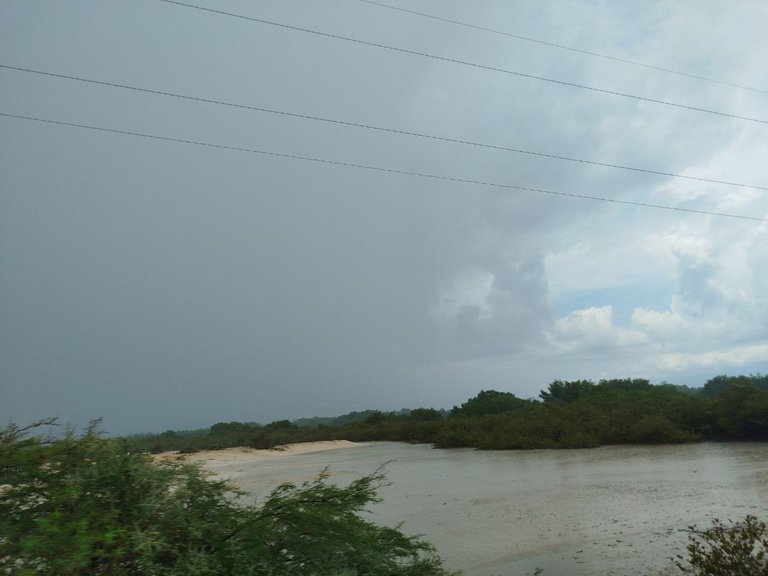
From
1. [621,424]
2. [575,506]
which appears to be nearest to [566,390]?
[621,424]

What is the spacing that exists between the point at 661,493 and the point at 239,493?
9934 mm

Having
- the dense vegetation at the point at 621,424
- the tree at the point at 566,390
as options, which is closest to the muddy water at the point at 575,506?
the dense vegetation at the point at 621,424

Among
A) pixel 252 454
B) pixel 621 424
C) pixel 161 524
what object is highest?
pixel 621 424

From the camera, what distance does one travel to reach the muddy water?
22.6 feet

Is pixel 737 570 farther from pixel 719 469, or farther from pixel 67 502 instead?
pixel 719 469

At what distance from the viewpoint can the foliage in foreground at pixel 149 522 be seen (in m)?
2.69

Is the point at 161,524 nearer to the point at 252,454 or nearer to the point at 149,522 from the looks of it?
the point at 149,522

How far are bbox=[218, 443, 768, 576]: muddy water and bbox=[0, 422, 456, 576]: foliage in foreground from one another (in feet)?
12.4

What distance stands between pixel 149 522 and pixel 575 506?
9.08 m

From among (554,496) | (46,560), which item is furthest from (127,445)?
(554,496)

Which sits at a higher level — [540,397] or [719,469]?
[540,397]

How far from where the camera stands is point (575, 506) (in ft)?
32.8

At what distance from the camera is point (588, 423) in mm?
24375

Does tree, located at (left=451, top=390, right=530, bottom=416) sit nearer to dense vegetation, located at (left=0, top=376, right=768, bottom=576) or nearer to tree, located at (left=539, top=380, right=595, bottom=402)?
tree, located at (left=539, top=380, right=595, bottom=402)
